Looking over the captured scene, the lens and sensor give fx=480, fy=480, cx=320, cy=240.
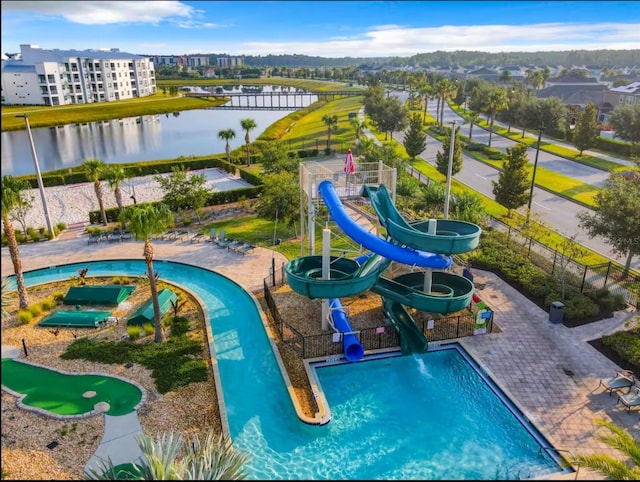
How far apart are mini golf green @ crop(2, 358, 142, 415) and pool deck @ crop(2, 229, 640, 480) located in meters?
4.80

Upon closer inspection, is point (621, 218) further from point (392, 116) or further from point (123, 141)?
point (123, 141)

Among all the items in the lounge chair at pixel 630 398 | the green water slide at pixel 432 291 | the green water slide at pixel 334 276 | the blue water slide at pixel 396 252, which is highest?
the blue water slide at pixel 396 252

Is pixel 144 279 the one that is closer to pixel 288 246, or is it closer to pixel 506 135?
pixel 288 246

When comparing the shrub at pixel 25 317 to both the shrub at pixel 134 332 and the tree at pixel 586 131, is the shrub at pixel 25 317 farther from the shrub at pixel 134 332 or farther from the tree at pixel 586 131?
the tree at pixel 586 131

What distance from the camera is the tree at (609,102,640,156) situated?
184 feet

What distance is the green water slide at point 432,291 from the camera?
18.8 m

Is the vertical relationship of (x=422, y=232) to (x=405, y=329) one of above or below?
above

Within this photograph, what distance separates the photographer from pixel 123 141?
73.6 meters

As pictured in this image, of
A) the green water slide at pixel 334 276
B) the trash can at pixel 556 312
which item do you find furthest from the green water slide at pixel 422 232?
the trash can at pixel 556 312

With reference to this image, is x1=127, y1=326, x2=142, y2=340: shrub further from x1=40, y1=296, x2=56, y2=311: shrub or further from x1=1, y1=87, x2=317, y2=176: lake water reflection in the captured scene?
x1=1, y1=87, x2=317, y2=176: lake water reflection

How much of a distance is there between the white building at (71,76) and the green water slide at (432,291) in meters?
86.8

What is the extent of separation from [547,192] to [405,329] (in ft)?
91.1

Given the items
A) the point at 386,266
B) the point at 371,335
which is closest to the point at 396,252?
the point at 386,266

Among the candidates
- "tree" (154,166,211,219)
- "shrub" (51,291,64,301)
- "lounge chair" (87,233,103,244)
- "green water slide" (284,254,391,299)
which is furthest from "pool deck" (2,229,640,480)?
"tree" (154,166,211,219)
